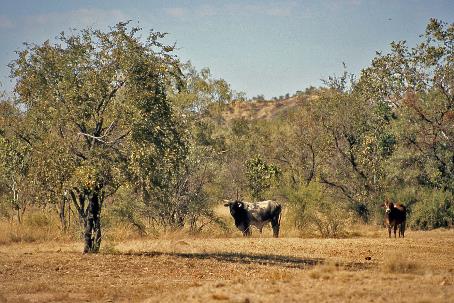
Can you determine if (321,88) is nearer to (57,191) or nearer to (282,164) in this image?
(282,164)

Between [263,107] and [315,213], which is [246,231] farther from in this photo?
[263,107]

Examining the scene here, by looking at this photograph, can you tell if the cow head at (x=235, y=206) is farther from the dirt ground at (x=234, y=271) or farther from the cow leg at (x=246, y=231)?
the dirt ground at (x=234, y=271)

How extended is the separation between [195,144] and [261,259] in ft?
55.5

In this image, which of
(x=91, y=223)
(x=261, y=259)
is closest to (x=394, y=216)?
(x=261, y=259)

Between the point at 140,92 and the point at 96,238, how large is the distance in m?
6.04

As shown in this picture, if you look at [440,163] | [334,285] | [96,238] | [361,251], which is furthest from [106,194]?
[440,163]

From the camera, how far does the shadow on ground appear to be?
82.8ft

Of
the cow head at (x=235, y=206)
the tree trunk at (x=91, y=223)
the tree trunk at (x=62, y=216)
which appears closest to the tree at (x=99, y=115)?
the tree trunk at (x=91, y=223)

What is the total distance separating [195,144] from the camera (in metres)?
43.2

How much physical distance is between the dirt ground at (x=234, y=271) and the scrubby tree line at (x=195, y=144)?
8.62ft

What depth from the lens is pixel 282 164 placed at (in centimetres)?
5231

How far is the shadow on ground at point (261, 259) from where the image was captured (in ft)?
82.8

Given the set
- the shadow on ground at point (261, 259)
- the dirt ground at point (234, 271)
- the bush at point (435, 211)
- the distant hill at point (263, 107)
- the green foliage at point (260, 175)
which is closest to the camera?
the dirt ground at point (234, 271)

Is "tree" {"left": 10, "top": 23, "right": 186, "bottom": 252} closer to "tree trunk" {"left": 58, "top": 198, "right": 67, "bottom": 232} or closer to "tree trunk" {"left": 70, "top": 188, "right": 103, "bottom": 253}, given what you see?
"tree trunk" {"left": 70, "top": 188, "right": 103, "bottom": 253}
